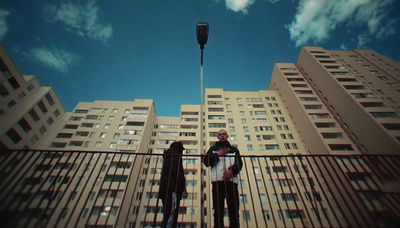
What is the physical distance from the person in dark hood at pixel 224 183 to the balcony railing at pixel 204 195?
0.43 metres

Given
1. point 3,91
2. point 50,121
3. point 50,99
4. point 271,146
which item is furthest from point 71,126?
point 271,146

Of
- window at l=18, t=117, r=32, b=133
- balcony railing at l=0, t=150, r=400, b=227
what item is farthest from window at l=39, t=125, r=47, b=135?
balcony railing at l=0, t=150, r=400, b=227


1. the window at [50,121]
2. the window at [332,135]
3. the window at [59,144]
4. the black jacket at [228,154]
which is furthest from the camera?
the window at [50,121]

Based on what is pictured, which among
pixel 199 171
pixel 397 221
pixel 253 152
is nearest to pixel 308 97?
pixel 253 152

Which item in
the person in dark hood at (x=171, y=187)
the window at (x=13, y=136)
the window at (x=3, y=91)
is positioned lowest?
the person in dark hood at (x=171, y=187)

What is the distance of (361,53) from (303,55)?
458 inches

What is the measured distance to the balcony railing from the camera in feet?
11.0

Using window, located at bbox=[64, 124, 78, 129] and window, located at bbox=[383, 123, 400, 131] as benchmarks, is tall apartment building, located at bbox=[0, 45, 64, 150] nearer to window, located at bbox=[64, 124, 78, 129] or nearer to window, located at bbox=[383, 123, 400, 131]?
window, located at bbox=[64, 124, 78, 129]

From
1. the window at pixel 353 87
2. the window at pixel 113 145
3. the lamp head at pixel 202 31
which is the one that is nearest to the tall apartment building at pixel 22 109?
the window at pixel 113 145

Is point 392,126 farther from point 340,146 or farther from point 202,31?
point 202,31

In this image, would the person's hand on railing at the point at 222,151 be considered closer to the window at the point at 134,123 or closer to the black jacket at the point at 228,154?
the black jacket at the point at 228,154

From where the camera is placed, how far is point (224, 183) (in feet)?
12.4

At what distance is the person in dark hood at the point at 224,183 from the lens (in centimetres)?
348

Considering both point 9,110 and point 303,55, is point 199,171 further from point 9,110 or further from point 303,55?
point 303,55
